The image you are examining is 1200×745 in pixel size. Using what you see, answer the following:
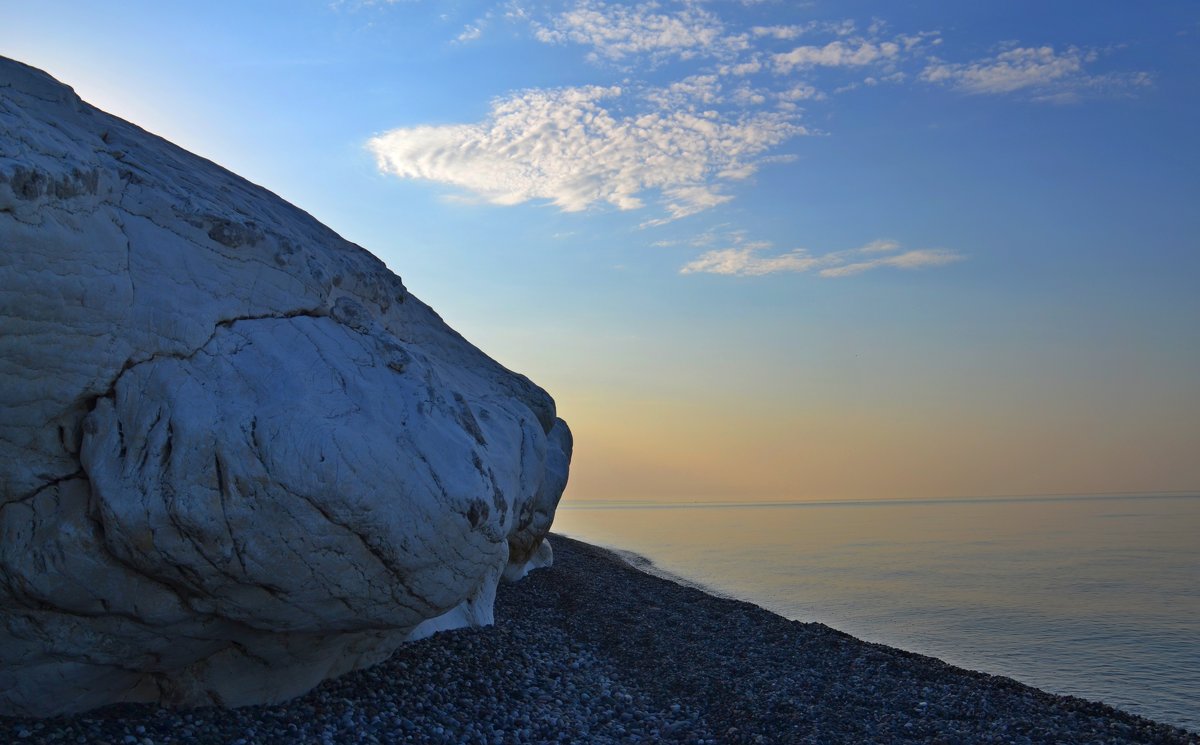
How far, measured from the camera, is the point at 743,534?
225 ft

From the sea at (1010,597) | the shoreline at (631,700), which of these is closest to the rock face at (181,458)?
the shoreline at (631,700)

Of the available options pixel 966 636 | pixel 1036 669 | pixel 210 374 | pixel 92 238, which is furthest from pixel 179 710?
pixel 966 636

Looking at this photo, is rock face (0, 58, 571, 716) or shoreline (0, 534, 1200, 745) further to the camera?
shoreline (0, 534, 1200, 745)

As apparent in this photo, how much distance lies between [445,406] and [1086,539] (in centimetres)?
6248

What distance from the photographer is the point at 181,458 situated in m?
7.59

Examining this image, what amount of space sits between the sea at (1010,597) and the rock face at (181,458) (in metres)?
15.1

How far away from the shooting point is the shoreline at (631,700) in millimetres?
8766

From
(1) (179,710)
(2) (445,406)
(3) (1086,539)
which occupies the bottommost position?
(1) (179,710)

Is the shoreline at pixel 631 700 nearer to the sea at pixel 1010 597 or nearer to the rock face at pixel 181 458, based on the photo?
the rock face at pixel 181 458

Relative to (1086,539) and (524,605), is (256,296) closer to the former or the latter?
(524,605)

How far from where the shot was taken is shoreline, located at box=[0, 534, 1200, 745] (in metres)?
8.77

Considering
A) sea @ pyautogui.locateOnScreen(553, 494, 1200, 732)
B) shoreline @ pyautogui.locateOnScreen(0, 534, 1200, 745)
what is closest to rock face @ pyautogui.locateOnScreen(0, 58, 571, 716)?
shoreline @ pyautogui.locateOnScreen(0, 534, 1200, 745)

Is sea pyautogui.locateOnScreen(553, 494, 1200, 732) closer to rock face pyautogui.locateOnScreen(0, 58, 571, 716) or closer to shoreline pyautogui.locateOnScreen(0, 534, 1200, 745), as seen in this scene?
shoreline pyautogui.locateOnScreen(0, 534, 1200, 745)

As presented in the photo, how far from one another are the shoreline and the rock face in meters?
0.69
